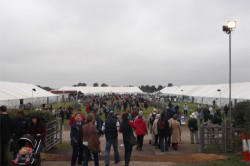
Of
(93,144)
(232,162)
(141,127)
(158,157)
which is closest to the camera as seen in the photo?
(93,144)

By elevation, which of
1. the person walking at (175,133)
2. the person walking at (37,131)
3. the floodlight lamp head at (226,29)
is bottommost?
the person walking at (175,133)

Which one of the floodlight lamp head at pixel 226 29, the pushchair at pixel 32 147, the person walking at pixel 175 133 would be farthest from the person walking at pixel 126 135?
the floodlight lamp head at pixel 226 29

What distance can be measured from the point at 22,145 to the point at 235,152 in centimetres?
768

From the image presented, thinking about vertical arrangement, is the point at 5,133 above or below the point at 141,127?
above

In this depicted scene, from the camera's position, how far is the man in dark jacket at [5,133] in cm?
707

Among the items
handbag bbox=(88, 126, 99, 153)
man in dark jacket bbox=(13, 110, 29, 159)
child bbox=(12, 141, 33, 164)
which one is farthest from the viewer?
man in dark jacket bbox=(13, 110, 29, 159)

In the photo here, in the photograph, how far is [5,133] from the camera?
7.10 metres

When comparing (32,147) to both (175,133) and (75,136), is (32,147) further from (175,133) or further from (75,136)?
(175,133)

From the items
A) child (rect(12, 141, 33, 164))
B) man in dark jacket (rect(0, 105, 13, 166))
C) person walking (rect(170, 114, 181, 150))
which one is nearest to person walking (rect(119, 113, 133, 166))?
child (rect(12, 141, 33, 164))

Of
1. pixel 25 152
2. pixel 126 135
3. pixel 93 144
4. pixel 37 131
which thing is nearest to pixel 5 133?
pixel 37 131

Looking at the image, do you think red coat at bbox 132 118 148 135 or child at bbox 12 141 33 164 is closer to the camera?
child at bbox 12 141 33 164

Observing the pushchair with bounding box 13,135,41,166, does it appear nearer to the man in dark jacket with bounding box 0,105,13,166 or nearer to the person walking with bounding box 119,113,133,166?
the man in dark jacket with bounding box 0,105,13,166

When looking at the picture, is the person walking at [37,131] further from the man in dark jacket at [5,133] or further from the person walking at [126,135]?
the person walking at [126,135]

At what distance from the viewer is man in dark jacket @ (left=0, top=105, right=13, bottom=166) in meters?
7.07
